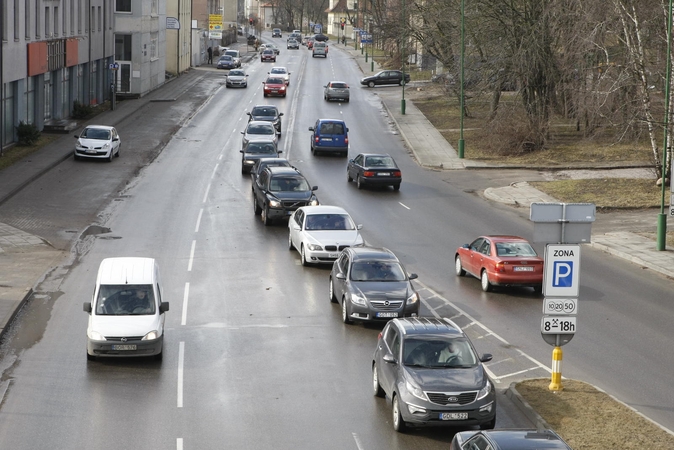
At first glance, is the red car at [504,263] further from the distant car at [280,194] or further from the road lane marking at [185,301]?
the distant car at [280,194]

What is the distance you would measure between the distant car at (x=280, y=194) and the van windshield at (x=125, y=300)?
44.7ft

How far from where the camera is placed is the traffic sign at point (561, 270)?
55.2 ft

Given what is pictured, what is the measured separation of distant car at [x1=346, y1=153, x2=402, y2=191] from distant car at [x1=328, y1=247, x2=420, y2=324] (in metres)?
17.3

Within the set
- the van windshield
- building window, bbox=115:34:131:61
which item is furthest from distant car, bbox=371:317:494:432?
building window, bbox=115:34:131:61

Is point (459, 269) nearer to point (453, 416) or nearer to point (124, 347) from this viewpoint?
point (124, 347)

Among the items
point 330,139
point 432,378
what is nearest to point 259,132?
point 330,139

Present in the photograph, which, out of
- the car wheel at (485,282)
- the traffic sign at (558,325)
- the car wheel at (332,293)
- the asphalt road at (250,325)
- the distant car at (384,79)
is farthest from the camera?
the distant car at (384,79)

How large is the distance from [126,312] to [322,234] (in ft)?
30.9

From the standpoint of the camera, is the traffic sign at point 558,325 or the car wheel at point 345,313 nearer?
the traffic sign at point 558,325

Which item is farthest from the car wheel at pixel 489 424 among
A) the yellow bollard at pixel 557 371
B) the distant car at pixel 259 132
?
the distant car at pixel 259 132

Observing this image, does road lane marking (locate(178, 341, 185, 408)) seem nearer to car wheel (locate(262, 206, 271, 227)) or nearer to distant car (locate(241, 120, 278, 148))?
car wheel (locate(262, 206, 271, 227))

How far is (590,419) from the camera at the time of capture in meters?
15.4

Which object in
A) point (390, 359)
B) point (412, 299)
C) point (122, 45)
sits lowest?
point (412, 299)

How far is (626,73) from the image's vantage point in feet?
134
